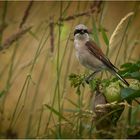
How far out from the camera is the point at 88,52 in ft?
9.92

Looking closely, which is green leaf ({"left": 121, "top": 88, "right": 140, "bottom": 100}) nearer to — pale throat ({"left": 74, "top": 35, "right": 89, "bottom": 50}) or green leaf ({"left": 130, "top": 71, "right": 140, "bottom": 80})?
green leaf ({"left": 130, "top": 71, "right": 140, "bottom": 80})

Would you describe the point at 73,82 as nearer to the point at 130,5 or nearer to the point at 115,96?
the point at 115,96

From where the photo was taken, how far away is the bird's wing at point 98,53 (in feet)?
9.12

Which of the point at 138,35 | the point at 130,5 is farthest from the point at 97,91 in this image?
the point at 130,5

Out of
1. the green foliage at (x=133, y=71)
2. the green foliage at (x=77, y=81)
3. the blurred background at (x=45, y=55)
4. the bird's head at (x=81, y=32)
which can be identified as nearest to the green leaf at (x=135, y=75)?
the green foliage at (x=133, y=71)

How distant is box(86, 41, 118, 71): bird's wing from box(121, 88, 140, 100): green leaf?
2.03 feet

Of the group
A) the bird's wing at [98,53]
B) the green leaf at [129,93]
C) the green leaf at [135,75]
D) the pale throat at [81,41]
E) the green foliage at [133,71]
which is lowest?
the green leaf at [129,93]

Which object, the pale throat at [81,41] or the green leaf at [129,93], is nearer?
the green leaf at [129,93]

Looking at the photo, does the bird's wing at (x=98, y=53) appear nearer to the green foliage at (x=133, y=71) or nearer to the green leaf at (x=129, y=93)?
the green foliage at (x=133, y=71)

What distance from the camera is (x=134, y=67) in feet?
7.19

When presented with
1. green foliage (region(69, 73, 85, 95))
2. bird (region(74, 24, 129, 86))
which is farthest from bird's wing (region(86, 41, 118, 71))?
green foliage (region(69, 73, 85, 95))

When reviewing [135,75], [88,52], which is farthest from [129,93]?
[88,52]

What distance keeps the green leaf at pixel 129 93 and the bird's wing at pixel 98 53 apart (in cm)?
62

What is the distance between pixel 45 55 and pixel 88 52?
93cm
